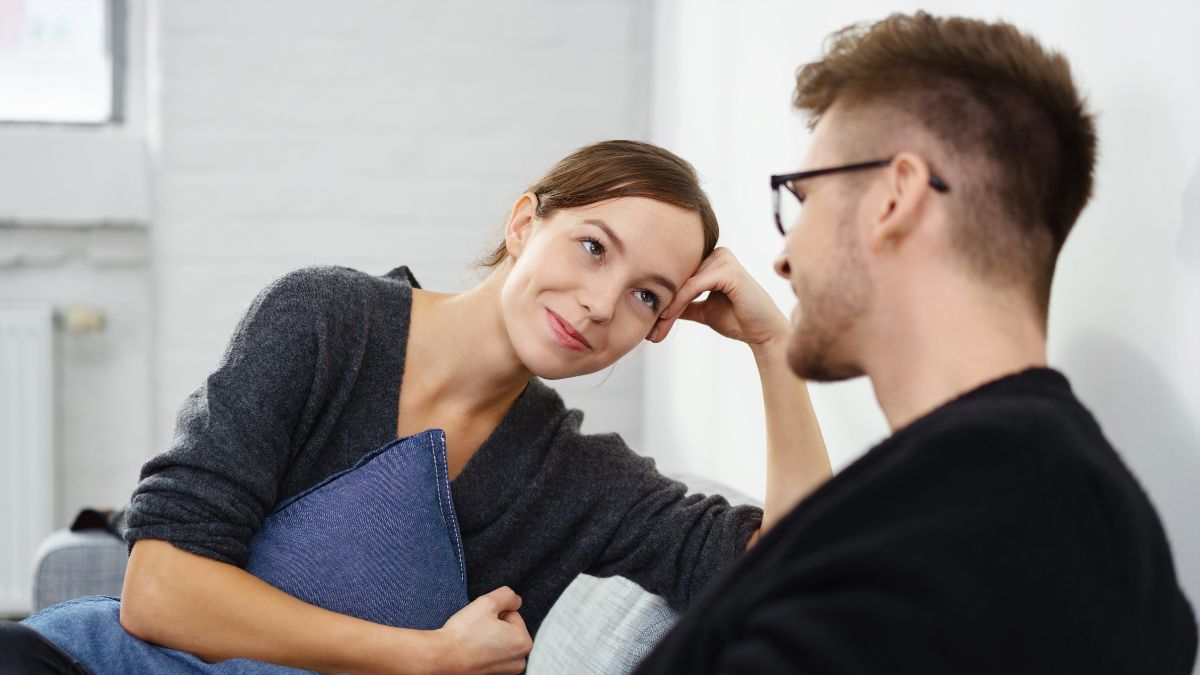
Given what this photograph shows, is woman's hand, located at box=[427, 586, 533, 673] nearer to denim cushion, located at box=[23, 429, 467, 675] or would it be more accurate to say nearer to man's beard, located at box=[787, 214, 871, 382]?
denim cushion, located at box=[23, 429, 467, 675]

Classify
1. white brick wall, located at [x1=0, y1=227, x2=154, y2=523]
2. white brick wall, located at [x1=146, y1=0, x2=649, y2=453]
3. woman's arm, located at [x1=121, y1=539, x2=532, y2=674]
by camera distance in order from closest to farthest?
woman's arm, located at [x1=121, y1=539, x2=532, y2=674] → white brick wall, located at [x1=146, y1=0, x2=649, y2=453] → white brick wall, located at [x1=0, y1=227, x2=154, y2=523]

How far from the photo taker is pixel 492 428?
5.16 feet

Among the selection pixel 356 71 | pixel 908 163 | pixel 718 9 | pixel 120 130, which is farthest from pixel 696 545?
pixel 120 130

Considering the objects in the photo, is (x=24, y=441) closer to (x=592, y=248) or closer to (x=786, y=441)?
(x=592, y=248)

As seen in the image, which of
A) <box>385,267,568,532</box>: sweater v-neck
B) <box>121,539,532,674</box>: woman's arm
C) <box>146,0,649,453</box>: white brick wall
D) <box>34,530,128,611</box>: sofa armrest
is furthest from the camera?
<box>146,0,649,453</box>: white brick wall

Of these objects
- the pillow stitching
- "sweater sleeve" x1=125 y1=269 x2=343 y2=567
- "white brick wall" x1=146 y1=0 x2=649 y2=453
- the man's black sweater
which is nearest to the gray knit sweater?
"sweater sleeve" x1=125 y1=269 x2=343 y2=567

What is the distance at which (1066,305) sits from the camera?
1.07m

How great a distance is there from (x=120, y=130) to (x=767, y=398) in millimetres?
2271

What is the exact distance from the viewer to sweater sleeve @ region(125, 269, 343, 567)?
129cm

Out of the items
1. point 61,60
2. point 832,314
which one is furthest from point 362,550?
point 61,60

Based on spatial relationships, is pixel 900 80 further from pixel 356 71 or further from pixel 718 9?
pixel 356 71

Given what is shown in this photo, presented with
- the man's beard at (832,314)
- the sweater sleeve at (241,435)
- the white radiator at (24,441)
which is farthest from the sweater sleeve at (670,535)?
the white radiator at (24,441)

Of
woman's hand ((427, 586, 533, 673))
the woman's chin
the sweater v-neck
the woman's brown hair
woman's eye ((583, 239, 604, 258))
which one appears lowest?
woman's hand ((427, 586, 533, 673))

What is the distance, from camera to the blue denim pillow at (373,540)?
1.34 meters
